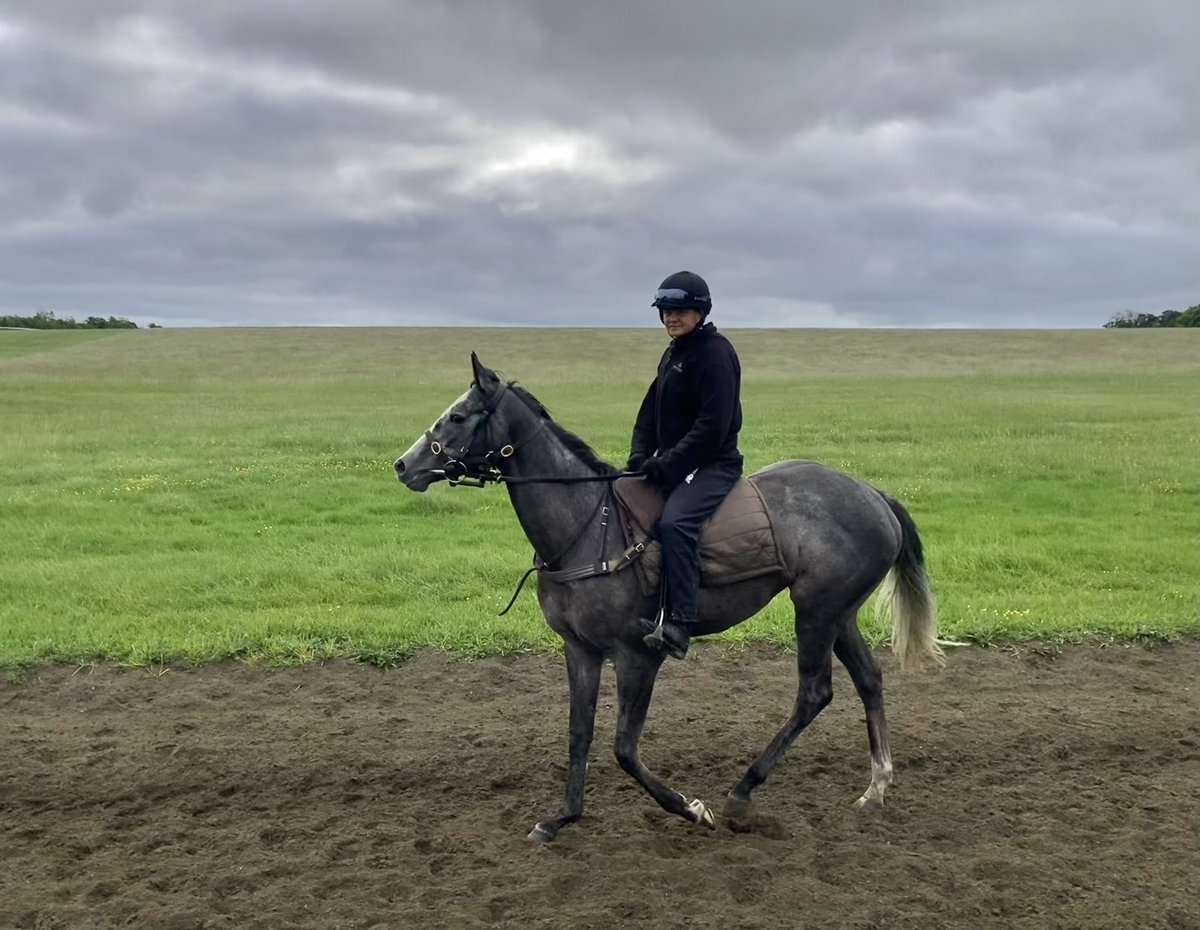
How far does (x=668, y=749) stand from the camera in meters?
6.79

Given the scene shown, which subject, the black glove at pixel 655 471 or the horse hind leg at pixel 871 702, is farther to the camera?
the horse hind leg at pixel 871 702

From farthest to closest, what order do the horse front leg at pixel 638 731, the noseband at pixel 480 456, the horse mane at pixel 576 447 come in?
the horse mane at pixel 576 447 → the horse front leg at pixel 638 731 → the noseband at pixel 480 456

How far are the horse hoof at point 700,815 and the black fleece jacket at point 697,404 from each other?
6.27 feet

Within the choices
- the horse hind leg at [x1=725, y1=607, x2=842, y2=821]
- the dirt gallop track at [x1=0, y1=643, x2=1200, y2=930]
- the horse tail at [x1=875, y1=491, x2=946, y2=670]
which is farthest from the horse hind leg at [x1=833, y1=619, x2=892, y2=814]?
the horse tail at [x1=875, y1=491, x2=946, y2=670]

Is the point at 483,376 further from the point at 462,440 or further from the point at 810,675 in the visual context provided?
the point at 810,675

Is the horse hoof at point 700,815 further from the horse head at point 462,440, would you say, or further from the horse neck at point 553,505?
the horse head at point 462,440

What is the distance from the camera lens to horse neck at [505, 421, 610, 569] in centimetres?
574

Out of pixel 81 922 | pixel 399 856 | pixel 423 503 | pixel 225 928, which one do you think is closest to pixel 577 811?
pixel 399 856

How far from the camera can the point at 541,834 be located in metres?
5.52

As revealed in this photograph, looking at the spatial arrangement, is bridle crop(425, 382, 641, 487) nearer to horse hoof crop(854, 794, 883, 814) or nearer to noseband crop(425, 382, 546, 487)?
noseband crop(425, 382, 546, 487)

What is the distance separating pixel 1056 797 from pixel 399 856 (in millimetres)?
4029

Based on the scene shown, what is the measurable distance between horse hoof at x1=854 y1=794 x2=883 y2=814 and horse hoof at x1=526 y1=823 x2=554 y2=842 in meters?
1.93

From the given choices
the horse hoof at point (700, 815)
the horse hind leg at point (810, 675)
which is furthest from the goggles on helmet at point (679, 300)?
the horse hoof at point (700, 815)

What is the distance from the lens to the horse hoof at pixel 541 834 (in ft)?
18.1
